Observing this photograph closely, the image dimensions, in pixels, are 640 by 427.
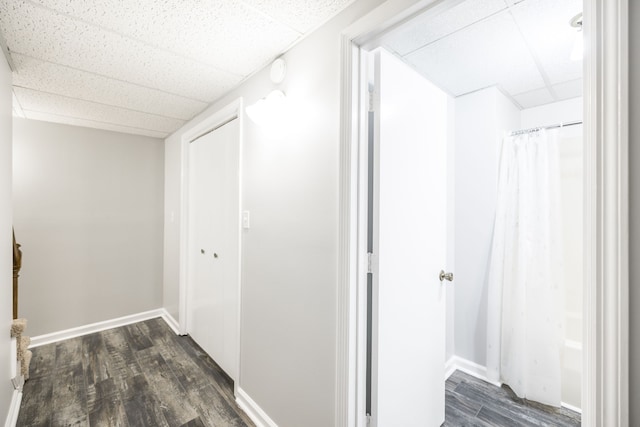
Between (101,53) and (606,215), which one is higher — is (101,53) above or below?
above

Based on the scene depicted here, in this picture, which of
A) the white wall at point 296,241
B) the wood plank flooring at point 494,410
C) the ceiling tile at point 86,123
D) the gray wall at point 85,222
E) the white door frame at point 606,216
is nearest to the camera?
the white door frame at point 606,216

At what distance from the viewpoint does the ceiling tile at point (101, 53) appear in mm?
1295

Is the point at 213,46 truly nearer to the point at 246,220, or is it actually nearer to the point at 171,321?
the point at 246,220

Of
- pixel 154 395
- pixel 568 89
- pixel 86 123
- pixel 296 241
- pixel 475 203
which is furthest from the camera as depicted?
pixel 86 123

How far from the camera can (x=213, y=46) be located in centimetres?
149

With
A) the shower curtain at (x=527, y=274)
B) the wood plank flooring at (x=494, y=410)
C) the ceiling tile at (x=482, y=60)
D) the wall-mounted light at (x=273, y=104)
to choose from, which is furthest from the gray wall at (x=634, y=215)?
the shower curtain at (x=527, y=274)

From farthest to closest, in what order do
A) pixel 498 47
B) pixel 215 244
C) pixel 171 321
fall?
pixel 171 321, pixel 215 244, pixel 498 47

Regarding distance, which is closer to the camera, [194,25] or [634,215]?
[634,215]

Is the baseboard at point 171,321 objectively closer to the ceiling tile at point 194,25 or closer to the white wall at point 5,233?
the white wall at point 5,233

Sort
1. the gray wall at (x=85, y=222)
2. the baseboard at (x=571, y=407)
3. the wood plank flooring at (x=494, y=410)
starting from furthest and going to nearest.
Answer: the gray wall at (x=85, y=222), the baseboard at (x=571, y=407), the wood plank flooring at (x=494, y=410)

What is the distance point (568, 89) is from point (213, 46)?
2.57 meters

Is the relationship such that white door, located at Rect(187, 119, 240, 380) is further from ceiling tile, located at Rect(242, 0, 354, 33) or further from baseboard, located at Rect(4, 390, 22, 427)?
baseboard, located at Rect(4, 390, 22, 427)

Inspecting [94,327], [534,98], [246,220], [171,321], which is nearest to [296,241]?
[246,220]

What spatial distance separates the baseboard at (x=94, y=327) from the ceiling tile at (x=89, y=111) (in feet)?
A: 7.16
